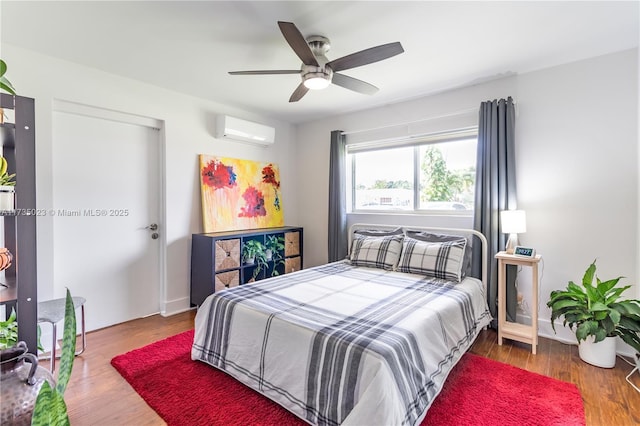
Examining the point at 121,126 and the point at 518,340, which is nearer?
the point at 518,340

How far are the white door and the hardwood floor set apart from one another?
1.23 ft

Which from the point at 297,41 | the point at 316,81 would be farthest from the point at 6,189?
the point at 316,81

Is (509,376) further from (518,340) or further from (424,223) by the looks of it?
(424,223)

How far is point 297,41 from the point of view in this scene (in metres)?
1.88

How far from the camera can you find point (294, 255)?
14.2 ft

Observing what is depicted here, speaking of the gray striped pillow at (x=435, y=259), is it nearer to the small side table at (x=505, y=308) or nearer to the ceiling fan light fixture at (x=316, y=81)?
the small side table at (x=505, y=308)

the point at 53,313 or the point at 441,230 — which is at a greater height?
the point at 441,230

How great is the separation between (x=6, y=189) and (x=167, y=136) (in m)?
2.32

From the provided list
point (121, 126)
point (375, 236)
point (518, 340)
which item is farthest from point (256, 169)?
point (518, 340)

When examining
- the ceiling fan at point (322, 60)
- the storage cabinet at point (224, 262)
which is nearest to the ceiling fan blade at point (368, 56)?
the ceiling fan at point (322, 60)

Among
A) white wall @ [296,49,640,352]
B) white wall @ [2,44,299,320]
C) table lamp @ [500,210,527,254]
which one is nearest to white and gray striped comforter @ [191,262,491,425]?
table lamp @ [500,210,527,254]

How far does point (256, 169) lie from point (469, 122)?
8.79 ft

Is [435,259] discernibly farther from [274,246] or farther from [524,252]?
[274,246]

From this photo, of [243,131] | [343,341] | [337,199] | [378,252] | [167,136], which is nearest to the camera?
[343,341]
